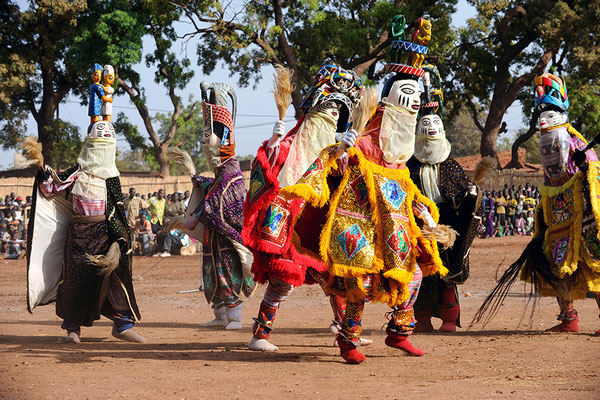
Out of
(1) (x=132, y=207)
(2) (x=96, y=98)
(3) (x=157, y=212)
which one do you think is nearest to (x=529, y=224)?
(3) (x=157, y=212)

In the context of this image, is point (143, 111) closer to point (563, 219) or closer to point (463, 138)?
point (563, 219)

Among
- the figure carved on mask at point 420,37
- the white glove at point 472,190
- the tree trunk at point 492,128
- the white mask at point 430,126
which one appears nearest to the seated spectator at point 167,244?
the white mask at point 430,126

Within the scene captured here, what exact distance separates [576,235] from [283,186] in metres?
2.92

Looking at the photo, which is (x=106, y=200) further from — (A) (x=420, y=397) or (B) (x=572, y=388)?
(B) (x=572, y=388)

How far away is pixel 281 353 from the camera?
653 cm

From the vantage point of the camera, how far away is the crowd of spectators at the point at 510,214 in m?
25.6

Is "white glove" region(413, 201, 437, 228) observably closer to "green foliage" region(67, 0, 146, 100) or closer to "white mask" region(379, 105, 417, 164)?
"white mask" region(379, 105, 417, 164)

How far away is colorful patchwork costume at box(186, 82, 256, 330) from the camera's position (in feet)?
26.9

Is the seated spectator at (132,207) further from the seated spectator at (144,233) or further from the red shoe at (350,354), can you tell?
the red shoe at (350,354)

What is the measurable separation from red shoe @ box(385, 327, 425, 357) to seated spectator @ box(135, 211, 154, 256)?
1429 cm

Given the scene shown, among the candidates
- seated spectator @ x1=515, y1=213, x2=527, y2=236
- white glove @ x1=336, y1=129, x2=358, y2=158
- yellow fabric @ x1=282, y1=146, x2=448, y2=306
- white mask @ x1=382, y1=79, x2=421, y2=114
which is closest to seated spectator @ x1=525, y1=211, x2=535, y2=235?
seated spectator @ x1=515, y1=213, x2=527, y2=236

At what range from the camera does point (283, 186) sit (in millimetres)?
6184

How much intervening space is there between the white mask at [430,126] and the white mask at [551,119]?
1.02 m

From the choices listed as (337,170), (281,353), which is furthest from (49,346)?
(337,170)
